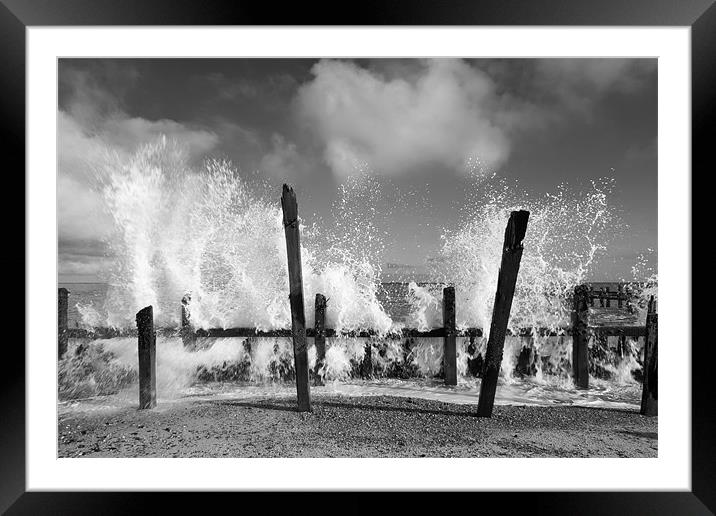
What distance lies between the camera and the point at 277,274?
6371 millimetres

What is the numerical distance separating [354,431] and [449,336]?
5.45ft

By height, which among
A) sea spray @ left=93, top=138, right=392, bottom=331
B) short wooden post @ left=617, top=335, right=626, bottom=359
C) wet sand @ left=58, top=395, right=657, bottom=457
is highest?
sea spray @ left=93, top=138, right=392, bottom=331

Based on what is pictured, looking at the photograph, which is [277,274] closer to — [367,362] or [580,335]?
[367,362]

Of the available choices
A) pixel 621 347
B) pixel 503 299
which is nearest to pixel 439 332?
pixel 503 299

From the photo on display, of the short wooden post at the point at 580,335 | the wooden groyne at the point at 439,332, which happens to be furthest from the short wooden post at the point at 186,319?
A: the short wooden post at the point at 580,335

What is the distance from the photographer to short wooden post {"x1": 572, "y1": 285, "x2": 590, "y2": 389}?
4.37 meters

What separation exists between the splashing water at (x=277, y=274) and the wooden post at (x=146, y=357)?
0.70 metres

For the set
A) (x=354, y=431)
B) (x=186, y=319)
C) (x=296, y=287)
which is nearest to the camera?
(x=354, y=431)

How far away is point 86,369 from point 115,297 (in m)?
1.87

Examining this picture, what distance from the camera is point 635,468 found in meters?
2.63

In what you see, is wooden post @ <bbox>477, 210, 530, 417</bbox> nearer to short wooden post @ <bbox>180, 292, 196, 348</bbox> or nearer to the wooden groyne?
the wooden groyne

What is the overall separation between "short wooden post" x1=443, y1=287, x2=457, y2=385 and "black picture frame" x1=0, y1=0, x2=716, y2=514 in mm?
2073

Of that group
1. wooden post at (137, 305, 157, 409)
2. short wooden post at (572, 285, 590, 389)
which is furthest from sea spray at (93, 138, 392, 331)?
short wooden post at (572, 285, 590, 389)
